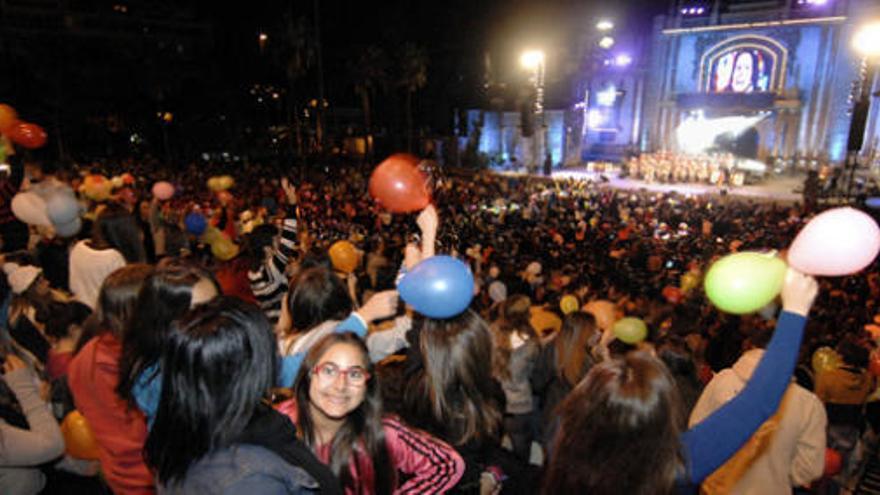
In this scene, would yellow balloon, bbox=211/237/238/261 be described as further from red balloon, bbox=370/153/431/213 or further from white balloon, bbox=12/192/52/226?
red balloon, bbox=370/153/431/213

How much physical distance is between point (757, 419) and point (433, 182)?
2379 millimetres

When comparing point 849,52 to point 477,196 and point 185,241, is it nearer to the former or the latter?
point 477,196

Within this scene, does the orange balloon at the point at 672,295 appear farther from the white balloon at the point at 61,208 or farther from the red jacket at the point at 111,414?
the white balloon at the point at 61,208

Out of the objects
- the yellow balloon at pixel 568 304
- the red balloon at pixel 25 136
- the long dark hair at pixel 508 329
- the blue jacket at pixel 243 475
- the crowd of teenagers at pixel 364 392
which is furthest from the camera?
the red balloon at pixel 25 136

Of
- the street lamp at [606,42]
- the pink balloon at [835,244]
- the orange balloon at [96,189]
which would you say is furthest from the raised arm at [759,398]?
the street lamp at [606,42]

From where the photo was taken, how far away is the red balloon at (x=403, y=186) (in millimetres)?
3344

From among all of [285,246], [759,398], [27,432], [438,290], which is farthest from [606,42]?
[27,432]

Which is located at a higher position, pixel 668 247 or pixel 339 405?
pixel 339 405

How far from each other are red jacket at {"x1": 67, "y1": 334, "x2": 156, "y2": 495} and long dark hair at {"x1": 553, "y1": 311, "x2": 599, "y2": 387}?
2664mm

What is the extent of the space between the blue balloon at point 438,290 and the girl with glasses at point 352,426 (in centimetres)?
52

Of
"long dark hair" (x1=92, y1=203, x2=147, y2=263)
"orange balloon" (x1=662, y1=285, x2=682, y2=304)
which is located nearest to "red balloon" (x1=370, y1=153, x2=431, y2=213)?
"long dark hair" (x1=92, y1=203, x2=147, y2=263)

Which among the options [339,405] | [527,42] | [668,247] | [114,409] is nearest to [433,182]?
[339,405]

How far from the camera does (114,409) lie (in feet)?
6.55

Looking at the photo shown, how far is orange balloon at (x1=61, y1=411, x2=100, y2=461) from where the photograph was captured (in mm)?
2672
